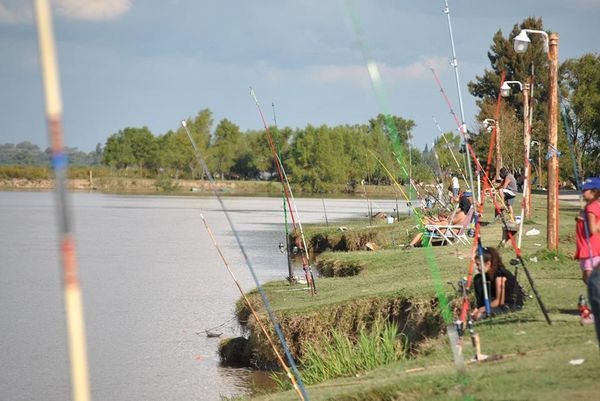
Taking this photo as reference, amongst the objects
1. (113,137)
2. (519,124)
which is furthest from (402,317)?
(113,137)

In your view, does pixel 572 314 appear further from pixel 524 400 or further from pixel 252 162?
pixel 252 162

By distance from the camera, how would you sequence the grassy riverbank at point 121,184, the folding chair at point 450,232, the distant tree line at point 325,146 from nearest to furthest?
the folding chair at point 450,232 < the distant tree line at point 325,146 < the grassy riverbank at point 121,184

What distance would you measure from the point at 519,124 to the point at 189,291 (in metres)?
40.7

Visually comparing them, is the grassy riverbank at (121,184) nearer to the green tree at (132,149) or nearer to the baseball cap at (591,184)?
the green tree at (132,149)

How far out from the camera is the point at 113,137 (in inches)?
6521

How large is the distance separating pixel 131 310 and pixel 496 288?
14.5 meters

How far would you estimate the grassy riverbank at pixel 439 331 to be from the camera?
850 centimetres

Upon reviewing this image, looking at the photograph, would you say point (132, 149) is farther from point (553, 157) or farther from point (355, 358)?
point (355, 358)

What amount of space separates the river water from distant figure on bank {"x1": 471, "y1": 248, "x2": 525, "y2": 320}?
16.8 ft

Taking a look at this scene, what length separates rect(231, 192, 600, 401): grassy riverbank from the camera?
850 centimetres

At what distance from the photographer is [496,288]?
11.7m

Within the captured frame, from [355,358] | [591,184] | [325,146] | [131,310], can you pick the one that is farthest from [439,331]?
[325,146]

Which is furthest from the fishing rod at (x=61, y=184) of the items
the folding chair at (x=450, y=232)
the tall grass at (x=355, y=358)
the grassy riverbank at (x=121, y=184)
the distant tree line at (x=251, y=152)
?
the grassy riverbank at (x=121, y=184)

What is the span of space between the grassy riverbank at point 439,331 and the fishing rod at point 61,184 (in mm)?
5412
